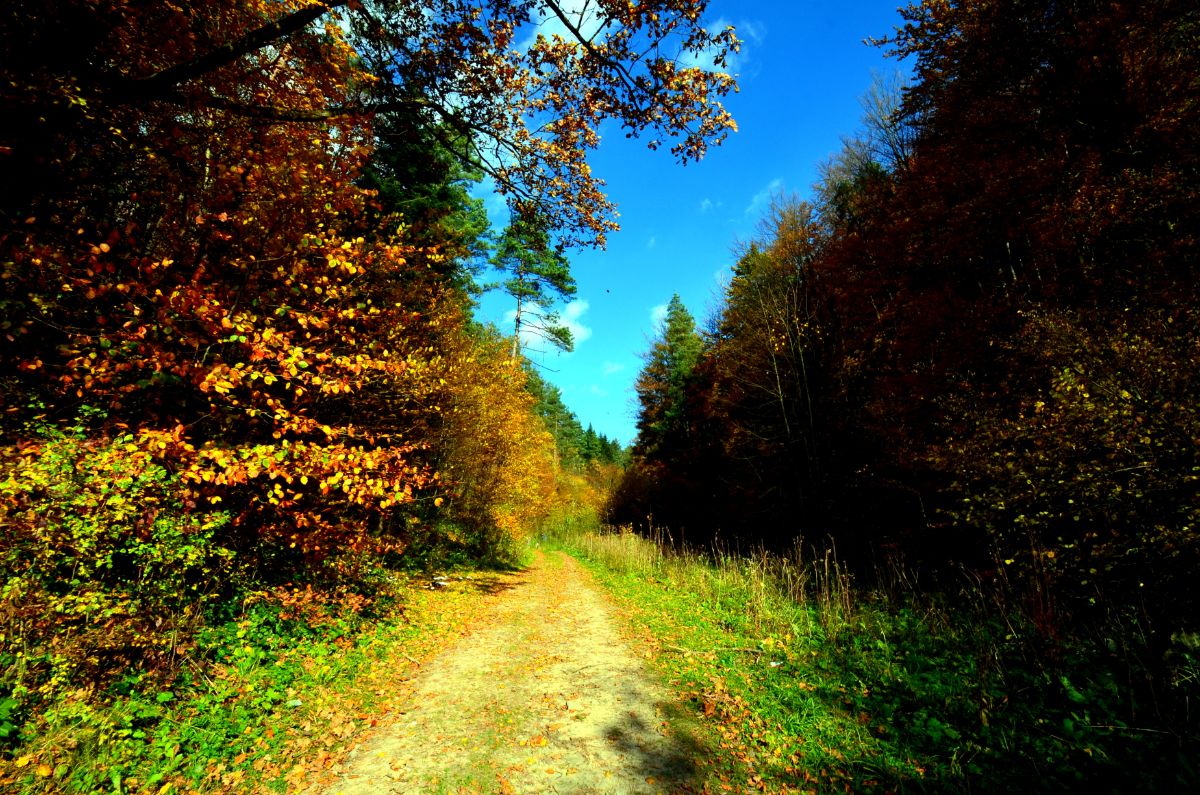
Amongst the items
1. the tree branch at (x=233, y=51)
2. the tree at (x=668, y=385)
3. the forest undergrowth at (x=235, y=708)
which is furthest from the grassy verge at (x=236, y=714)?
the tree at (x=668, y=385)

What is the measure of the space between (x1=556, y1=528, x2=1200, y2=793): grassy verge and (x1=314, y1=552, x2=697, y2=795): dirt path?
0.57m

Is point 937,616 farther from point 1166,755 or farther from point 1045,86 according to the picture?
point 1045,86

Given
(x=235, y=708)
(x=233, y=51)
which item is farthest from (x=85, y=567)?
(x=233, y=51)

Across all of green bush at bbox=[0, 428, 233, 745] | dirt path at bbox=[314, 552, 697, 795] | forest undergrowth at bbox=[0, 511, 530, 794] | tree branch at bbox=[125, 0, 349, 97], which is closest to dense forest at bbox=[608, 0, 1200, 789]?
dirt path at bbox=[314, 552, 697, 795]

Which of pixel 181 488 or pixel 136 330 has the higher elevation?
pixel 136 330

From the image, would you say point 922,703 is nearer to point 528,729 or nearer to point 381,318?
point 528,729

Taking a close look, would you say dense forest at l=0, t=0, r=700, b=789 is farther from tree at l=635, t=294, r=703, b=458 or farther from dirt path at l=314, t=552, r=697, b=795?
tree at l=635, t=294, r=703, b=458

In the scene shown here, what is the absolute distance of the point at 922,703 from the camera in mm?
4691

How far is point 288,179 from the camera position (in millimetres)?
7324

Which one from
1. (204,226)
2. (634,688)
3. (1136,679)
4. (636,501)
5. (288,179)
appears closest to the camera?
(1136,679)

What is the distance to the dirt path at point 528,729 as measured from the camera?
386cm

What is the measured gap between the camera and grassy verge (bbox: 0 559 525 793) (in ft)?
10.9

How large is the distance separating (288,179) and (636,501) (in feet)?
86.8

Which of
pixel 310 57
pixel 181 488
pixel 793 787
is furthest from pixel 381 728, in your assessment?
pixel 310 57
